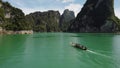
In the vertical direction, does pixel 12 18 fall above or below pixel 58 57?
above

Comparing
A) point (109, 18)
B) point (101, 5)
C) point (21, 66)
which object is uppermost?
point (101, 5)

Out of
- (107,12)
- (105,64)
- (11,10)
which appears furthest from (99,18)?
(105,64)

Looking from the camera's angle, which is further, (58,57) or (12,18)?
(12,18)

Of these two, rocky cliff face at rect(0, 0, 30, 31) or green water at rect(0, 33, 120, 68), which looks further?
rocky cliff face at rect(0, 0, 30, 31)

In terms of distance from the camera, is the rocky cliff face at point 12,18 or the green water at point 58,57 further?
the rocky cliff face at point 12,18

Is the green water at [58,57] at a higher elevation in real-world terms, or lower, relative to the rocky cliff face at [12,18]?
lower

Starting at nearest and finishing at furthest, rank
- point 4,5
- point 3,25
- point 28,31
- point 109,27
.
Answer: point 3,25, point 4,5, point 28,31, point 109,27

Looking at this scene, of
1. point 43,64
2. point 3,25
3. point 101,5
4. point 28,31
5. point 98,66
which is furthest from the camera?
point 101,5

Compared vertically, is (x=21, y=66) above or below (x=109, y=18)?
below

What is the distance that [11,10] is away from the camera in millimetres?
140625

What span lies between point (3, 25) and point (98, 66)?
108m

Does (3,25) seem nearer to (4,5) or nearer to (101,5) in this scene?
(4,5)

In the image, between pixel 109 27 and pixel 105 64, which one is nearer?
pixel 105 64

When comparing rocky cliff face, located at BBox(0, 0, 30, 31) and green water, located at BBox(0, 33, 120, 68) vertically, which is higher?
rocky cliff face, located at BBox(0, 0, 30, 31)
